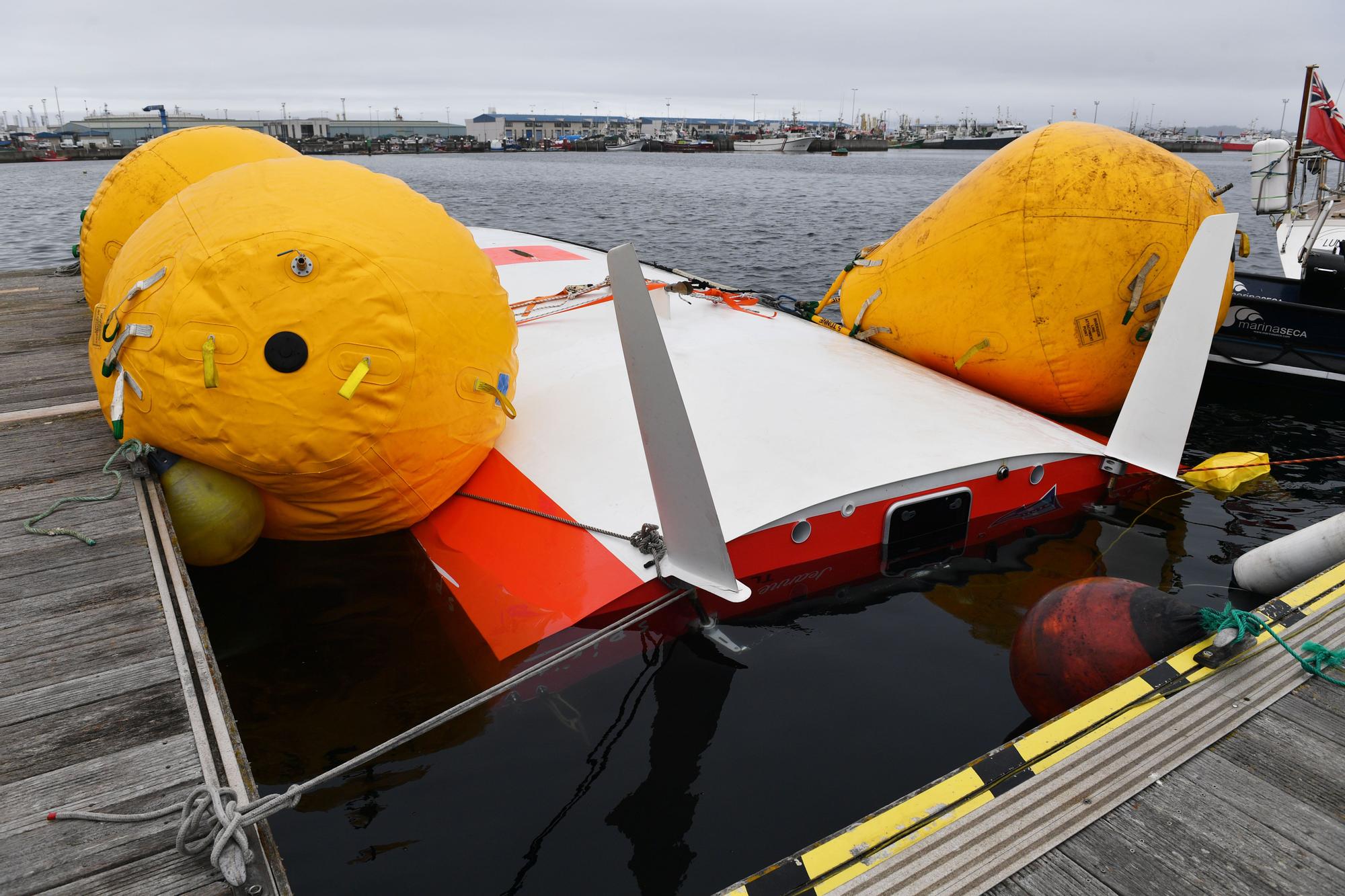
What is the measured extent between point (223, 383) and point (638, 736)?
101 inches

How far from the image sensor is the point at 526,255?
9570mm

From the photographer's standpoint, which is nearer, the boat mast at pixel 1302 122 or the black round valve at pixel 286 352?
the black round valve at pixel 286 352

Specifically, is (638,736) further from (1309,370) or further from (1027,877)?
(1309,370)

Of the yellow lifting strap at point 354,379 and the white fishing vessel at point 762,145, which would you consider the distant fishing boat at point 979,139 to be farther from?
the yellow lifting strap at point 354,379

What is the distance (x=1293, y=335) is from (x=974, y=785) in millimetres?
8619

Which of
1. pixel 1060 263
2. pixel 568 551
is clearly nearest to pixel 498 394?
pixel 568 551

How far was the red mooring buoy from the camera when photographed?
3459 mm

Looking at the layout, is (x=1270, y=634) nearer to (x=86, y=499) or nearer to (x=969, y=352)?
(x=969, y=352)

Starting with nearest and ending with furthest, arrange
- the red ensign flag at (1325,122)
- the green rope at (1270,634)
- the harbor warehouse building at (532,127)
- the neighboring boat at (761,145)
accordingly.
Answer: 1. the green rope at (1270,634)
2. the red ensign flag at (1325,122)
3. the neighboring boat at (761,145)
4. the harbor warehouse building at (532,127)

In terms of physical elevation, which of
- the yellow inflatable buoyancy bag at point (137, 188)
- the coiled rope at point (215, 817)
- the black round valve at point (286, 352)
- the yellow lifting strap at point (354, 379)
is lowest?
the coiled rope at point (215, 817)

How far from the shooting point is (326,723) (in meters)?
3.89

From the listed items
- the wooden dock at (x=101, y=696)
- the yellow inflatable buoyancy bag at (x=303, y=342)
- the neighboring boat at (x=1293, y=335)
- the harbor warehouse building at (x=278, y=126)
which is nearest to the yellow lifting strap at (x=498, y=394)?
the yellow inflatable buoyancy bag at (x=303, y=342)

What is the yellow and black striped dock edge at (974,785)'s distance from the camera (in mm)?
2422

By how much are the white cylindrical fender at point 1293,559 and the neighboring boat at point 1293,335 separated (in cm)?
505
